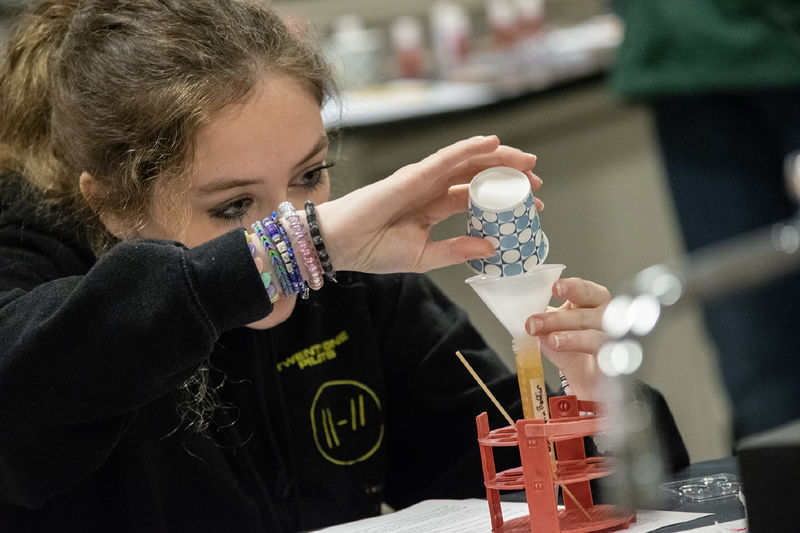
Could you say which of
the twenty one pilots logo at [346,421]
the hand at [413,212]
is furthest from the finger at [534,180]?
the twenty one pilots logo at [346,421]

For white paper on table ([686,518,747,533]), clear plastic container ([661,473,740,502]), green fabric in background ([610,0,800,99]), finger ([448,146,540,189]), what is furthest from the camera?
green fabric in background ([610,0,800,99])

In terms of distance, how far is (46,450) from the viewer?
982 millimetres

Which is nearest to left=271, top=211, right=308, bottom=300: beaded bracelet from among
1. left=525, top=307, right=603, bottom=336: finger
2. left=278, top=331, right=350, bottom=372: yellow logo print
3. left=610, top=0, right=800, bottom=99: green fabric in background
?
left=525, top=307, right=603, bottom=336: finger

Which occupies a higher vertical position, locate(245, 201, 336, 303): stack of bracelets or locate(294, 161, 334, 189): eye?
locate(294, 161, 334, 189): eye

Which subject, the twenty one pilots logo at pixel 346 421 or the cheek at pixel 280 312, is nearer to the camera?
the cheek at pixel 280 312

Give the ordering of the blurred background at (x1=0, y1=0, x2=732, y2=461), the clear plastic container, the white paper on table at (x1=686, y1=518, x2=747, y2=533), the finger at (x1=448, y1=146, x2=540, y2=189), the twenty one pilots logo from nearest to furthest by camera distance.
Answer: the white paper on table at (x1=686, y1=518, x2=747, y2=533), the clear plastic container, the finger at (x1=448, y1=146, x2=540, y2=189), the twenty one pilots logo, the blurred background at (x1=0, y1=0, x2=732, y2=461)

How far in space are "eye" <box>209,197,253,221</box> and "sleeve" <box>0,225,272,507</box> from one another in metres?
0.18

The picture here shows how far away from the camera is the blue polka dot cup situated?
0.90 m

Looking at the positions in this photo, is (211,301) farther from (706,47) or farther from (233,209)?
(706,47)

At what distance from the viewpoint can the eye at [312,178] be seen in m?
1.17

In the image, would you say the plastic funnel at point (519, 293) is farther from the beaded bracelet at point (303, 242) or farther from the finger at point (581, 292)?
the beaded bracelet at point (303, 242)

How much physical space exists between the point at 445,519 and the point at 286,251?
0.97ft

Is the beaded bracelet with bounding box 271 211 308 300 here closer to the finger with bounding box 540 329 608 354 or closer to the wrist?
the wrist

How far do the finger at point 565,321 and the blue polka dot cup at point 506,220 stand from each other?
5 cm
